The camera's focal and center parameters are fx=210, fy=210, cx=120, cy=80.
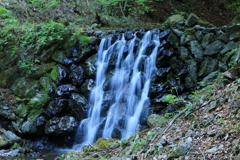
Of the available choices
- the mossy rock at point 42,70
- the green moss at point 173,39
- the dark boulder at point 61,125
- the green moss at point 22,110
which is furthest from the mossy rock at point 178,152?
the mossy rock at point 42,70

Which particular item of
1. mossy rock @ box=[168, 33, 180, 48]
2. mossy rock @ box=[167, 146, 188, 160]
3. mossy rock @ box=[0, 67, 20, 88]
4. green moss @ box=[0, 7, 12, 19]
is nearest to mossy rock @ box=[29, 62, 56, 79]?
mossy rock @ box=[0, 67, 20, 88]

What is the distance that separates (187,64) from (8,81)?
7.63m

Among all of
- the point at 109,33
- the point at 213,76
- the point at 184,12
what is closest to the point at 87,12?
the point at 109,33

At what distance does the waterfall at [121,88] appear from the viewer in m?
7.25

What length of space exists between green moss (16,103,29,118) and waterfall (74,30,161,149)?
2350 mm

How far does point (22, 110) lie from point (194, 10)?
482 inches

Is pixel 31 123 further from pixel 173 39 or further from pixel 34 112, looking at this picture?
pixel 173 39

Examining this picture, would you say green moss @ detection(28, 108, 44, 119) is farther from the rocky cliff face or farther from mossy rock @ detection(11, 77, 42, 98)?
mossy rock @ detection(11, 77, 42, 98)

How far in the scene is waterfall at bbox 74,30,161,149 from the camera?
23.8 feet

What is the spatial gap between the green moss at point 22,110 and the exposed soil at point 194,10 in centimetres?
915

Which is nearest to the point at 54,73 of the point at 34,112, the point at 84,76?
the point at 84,76

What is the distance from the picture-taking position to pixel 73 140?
7.98m

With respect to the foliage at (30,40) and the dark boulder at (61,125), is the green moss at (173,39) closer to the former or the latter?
the foliage at (30,40)

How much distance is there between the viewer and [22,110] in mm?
8383
